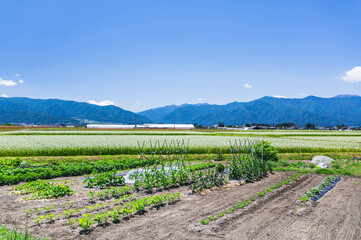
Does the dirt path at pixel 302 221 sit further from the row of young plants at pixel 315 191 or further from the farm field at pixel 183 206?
the row of young plants at pixel 315 191

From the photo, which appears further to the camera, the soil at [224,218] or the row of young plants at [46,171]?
the row of young plants at [46,171]

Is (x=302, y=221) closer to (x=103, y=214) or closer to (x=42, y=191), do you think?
(x=103, y=214)

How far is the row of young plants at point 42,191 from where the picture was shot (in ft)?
31.4

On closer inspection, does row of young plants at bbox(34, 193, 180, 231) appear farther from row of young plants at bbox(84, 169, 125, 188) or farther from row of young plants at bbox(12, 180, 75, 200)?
row of young plants at bbox(84, 169, 125, 188)

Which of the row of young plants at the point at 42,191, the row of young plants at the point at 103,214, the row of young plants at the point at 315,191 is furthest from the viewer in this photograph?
the row of young plants at the point at 42,191

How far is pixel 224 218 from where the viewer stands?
742 centimetres

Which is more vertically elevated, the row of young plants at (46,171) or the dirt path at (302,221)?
the row of young plants at (46,171)

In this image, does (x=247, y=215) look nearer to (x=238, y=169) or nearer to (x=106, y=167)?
(x=238, y=169)

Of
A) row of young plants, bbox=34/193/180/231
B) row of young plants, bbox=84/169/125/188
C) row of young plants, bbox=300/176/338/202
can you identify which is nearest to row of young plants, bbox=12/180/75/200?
row of young plants, bbox=84/169/125/188

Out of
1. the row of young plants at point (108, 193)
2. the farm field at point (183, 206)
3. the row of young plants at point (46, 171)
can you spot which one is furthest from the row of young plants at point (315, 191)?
the row of young plants at point (46, 171)

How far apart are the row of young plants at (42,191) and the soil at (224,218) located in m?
0.38

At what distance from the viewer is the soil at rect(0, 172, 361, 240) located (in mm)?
6441

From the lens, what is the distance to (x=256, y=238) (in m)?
6.27

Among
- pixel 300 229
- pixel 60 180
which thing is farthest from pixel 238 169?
pixel 60 180
